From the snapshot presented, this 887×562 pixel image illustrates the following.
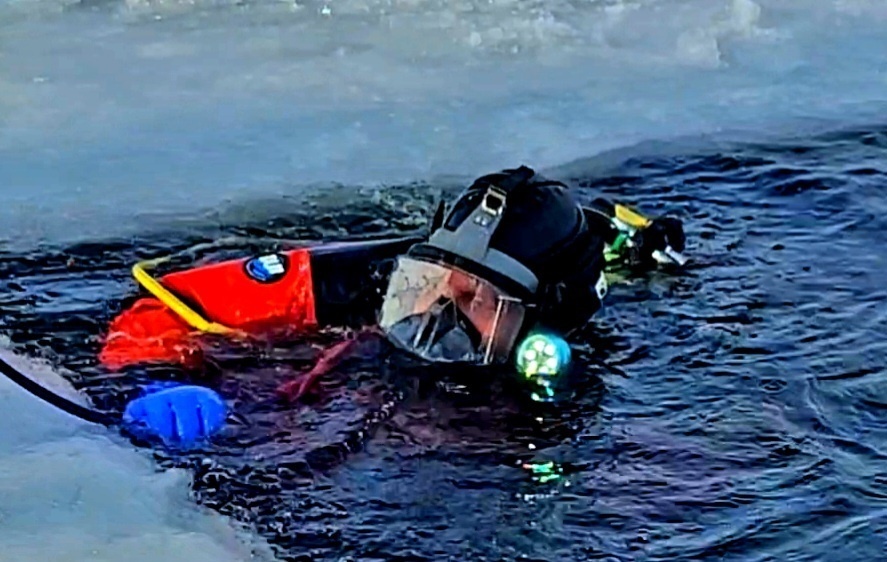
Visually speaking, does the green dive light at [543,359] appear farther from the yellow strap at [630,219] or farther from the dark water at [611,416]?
the yellow strap at [630,219]

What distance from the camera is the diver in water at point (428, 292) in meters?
4.64

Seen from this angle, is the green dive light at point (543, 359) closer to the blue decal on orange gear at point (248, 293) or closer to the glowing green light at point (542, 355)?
the glowing green light at point (542, 355)

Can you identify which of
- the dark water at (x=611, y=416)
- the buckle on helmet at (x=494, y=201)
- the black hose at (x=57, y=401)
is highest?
the buckle on helmet at (x=494, y=201)

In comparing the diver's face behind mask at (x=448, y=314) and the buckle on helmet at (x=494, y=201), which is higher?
the buckle on helmet at (x=494, y=201)

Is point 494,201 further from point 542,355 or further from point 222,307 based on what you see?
point 222,307

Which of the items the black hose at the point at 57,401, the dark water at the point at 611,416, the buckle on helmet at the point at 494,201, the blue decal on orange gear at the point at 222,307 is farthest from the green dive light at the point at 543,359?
the black hose at the point at 57,401

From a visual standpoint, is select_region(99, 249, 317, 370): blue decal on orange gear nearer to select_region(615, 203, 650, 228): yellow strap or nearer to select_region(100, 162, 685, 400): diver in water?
select_region(100, 162, 685, 400): diver in water

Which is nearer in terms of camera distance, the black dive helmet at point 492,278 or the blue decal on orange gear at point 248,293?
the black dive helmet at point 492,278

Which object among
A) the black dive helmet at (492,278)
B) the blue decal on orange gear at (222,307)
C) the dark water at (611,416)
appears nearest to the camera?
the dark water at (611,416)

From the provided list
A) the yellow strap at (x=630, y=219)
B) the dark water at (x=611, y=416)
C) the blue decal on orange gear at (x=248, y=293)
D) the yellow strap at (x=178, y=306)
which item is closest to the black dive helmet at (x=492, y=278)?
the dark water at (x=611, y=416)

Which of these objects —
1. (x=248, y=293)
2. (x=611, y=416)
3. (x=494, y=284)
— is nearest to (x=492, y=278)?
(x=494, y=284)

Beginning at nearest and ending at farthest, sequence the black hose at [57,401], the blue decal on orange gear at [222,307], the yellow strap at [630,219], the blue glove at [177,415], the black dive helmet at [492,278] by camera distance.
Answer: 1. the black hose at [57,401]
2. the blue glove at [177,415]
3. the black dive helmet at [492,278]
4. the blue decal on orange gear at [222,307]
5. the yellow strap at [630,219]

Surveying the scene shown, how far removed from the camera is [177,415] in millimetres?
4250

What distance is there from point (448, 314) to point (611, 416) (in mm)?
565
